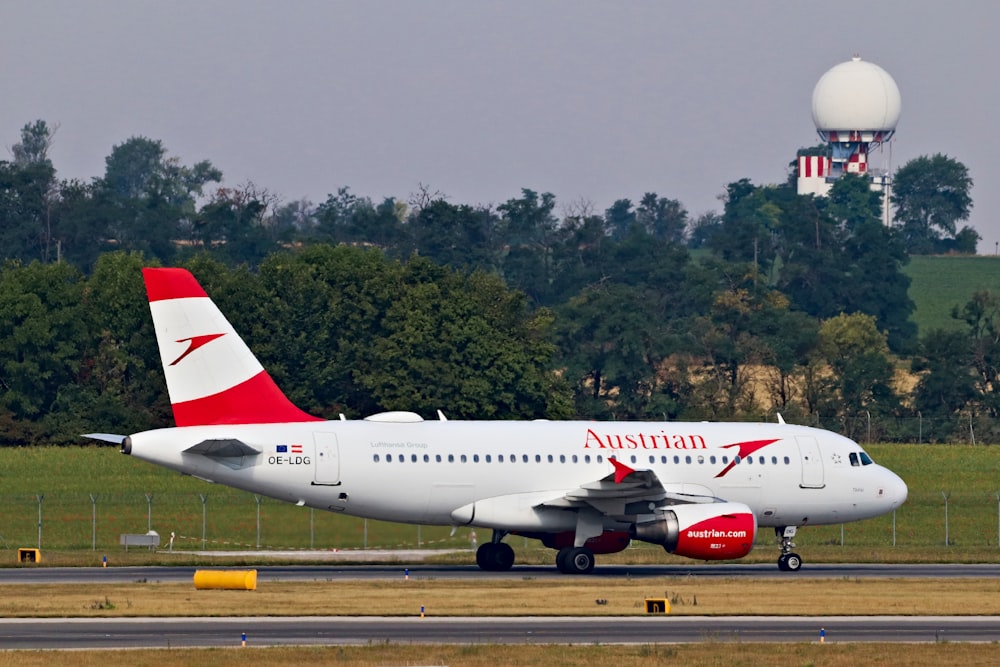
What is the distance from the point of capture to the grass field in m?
53.0

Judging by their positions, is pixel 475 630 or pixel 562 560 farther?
pixel 562 560

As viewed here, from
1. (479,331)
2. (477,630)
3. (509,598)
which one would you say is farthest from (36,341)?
(477,630)

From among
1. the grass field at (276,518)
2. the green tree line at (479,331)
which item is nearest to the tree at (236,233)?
the green tree line at (479,331)

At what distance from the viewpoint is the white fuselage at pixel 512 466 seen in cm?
4338

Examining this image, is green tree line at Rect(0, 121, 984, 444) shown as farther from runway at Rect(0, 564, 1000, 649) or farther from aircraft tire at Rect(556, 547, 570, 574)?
runway at Rect(0, 564, 1000, 649)

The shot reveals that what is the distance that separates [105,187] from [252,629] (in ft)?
475

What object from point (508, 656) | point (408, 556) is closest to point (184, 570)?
point (408, 556)

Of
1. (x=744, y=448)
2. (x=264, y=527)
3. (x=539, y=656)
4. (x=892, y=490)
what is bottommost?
(x=539, y=656)

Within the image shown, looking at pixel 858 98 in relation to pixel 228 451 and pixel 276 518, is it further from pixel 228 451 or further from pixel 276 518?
pixel 228 451

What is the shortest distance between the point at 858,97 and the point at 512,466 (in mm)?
157646

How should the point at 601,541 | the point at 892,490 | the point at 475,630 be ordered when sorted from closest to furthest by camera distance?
the point at 475,630 → the point at 601,541 → the point at 892,490

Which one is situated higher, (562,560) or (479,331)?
(479,331)

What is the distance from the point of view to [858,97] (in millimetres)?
Result: 195625

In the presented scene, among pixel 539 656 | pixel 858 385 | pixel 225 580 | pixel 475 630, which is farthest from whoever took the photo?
pixel 858 385
